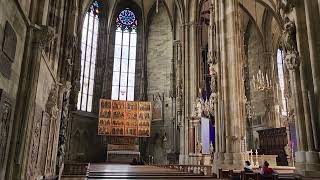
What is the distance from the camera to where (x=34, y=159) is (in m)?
7.94

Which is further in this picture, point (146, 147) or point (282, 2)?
point (146, 147)

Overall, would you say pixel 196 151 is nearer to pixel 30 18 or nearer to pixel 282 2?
pixel 282 2

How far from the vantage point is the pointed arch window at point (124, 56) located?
92.6ft

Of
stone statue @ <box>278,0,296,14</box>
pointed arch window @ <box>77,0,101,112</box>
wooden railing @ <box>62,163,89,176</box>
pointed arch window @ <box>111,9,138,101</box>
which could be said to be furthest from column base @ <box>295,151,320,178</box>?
pointed arch window @ <box>111,9,138,101</box>

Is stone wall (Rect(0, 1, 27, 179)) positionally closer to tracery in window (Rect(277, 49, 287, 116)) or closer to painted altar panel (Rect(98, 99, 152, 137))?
painted altar panel (Rect(98, 99, 152, 137))

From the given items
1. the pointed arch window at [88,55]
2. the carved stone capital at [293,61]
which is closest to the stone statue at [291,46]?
the carved stone capital at [293,61]

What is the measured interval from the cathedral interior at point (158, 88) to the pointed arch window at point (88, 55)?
0.37ft

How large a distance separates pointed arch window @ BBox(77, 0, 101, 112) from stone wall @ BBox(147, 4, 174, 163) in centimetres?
553

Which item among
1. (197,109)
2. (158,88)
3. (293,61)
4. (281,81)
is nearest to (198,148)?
(197,109)

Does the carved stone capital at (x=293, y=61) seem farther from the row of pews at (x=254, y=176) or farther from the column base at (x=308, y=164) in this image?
the row of pews at (x=254, y=176)

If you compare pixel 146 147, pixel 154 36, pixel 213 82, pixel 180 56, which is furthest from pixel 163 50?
pixel 213 82

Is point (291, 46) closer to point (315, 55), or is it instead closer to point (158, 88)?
point (315, 55)

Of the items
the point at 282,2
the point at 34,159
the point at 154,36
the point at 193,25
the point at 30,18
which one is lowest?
the point at 34,159

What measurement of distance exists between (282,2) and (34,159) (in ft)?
26.7
